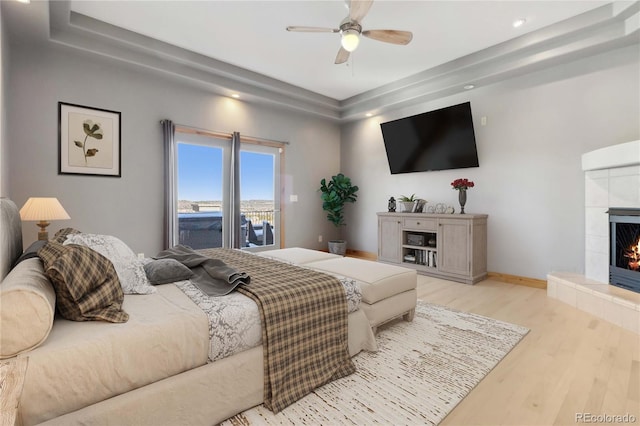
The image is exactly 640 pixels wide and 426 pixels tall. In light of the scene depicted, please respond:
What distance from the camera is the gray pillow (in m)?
2.08

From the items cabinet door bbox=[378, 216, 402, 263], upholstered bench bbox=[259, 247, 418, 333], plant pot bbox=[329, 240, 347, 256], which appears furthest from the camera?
plant pot bbox=[329, 240, 347, 256]

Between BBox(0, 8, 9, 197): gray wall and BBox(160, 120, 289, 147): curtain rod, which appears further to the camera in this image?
BBox(160, 120, 289, 147): curtain rod

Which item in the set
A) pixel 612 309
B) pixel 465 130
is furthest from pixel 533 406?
pixel 465 130

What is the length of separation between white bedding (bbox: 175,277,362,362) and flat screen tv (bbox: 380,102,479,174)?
4.07m

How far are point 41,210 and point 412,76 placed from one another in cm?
487

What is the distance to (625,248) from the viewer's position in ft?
9.60

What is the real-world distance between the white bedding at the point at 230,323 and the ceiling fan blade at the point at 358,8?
2.39m

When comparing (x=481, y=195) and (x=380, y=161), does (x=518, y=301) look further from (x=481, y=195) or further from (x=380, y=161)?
(x=380, y=161)

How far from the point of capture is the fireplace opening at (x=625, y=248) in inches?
110

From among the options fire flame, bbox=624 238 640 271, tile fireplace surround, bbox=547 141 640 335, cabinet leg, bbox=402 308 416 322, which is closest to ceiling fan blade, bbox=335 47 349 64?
cabinet leg, bbox=402 308 416 322

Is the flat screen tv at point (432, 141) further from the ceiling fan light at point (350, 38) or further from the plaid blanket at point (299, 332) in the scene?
the plaid blanket at point (299, 332)

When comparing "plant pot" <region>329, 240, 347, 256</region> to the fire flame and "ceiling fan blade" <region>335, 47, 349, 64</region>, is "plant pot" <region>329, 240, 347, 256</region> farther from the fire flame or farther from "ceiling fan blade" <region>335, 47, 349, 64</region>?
the fire flame

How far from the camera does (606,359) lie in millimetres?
2109

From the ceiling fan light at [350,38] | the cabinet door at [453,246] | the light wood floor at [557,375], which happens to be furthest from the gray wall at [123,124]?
the light wood floor at [557,375]
